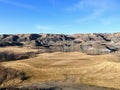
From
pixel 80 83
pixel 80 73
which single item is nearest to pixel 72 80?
pixel 80 83

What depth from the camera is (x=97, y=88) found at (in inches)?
2334

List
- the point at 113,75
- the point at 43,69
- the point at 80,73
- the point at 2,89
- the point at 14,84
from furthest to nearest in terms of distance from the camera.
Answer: the point at 43,69 < the point at 80,73 < the point at 113,75 < the point at 14,84 < the point at 2,89

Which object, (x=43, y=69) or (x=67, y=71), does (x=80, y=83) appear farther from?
(x=43, y=69)

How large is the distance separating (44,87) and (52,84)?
3531 mm

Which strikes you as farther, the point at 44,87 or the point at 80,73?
the point at 80,73

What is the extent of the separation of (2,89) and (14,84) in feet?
17.8

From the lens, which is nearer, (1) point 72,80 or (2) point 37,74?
(1) point 72,80

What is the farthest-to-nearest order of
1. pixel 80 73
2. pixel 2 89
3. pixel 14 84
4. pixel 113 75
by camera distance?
pixel 80 73
pixel 113 75
pixel 14 84
pixel 2 89

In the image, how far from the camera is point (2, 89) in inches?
2322

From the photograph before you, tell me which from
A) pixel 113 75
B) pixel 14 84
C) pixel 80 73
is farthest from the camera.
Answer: pixel 80 73

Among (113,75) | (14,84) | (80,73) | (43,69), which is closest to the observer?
(14,84)

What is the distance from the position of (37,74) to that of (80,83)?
612 inches

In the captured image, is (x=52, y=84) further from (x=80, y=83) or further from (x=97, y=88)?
(x=97, y=88)

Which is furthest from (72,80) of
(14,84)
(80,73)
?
(14,84)
